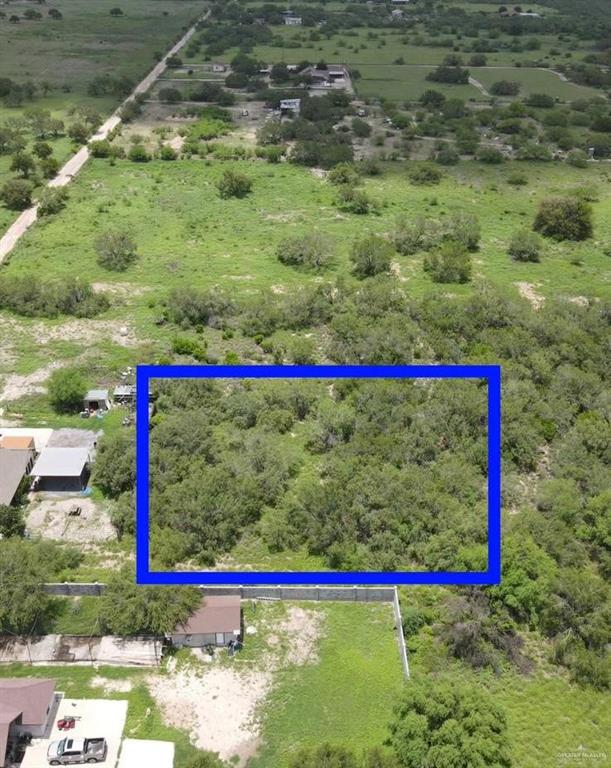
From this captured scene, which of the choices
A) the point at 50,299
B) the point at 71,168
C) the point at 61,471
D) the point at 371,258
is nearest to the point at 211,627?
the point at 61,471

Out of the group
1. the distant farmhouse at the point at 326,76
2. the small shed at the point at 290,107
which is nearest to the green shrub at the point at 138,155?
the small shed at the point at 290,107

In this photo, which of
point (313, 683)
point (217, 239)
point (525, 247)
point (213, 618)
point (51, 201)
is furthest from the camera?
point (51, 201)

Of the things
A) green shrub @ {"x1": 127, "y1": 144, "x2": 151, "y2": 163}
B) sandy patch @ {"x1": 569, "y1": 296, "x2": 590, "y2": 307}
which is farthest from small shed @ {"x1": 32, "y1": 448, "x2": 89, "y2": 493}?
green shrub @ {"x1": 127, "y1": 144, "x2": 151, "y2": 163}

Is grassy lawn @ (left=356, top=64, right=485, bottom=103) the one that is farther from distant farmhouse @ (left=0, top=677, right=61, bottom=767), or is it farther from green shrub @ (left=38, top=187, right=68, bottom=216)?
distant farmhouse @ (left=0, top=677, right=61, bottom=767)

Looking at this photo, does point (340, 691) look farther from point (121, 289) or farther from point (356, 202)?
point (356, 202)

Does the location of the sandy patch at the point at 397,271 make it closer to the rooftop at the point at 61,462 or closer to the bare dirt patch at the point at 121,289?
the bare dirt patch at the point at 121,289

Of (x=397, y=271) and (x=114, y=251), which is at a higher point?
(x=114, y=251)
